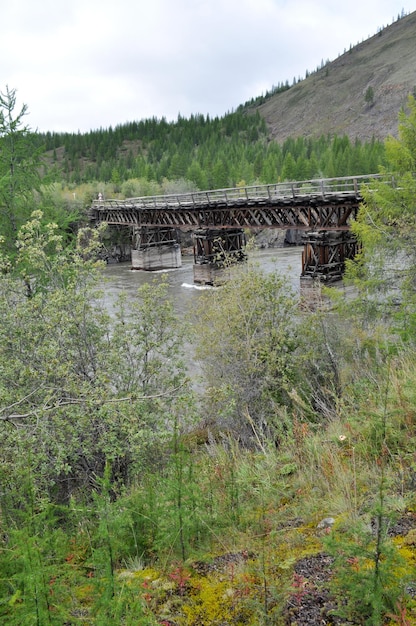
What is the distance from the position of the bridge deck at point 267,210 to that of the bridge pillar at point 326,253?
38.8 inches

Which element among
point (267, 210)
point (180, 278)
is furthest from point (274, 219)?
point (180, 278)

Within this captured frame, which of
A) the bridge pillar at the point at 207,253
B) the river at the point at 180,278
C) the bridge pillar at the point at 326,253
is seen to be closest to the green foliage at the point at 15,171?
the river at the point at 180,278

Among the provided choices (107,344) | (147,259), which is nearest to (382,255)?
(107,344)

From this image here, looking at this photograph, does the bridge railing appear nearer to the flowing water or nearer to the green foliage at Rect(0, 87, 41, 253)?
the flowing water

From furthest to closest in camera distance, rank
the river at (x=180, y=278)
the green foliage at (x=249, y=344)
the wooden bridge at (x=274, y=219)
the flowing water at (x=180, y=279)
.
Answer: the river at (x=180, y=278) → the flowing water at (x=180, y=279) → the wooden bridge at (x=274, y=219) → the green foliage at (x=249, y=344)

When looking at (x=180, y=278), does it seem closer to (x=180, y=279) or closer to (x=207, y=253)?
(x=180, y=279)

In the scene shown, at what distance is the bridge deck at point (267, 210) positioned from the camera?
1265 inches

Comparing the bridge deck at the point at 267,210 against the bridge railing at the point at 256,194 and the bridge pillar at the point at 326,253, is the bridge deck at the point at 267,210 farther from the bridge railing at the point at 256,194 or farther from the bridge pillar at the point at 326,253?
the bridge pillar at the point at 326,253

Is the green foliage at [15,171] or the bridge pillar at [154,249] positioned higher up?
the green foliage at [15,171]

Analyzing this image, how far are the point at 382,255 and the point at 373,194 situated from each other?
10.8 feet

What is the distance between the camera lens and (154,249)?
186 ft

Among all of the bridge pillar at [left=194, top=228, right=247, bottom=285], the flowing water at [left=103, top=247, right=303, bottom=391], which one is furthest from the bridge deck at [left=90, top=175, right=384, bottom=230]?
the flowing water at [left=103, top=247, right=303, bottom=391]

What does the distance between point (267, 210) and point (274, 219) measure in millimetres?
938

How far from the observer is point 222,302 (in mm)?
14898
